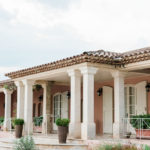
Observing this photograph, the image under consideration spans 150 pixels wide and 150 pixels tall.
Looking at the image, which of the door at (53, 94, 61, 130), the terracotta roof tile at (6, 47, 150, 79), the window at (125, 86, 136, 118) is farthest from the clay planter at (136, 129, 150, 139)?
the door at (53, 94, 61, 130)

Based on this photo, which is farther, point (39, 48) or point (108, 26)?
point (39, 48)

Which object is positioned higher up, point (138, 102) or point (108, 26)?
point (108, 26)

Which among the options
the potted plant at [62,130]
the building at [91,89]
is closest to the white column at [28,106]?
the building at [91,89]

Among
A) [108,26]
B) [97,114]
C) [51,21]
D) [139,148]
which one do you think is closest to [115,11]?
[108,26]

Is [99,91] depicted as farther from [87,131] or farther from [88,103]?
[87,131]

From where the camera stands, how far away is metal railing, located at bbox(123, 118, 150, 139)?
40.8ft

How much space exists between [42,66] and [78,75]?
204cm

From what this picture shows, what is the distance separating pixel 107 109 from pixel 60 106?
12.0ft

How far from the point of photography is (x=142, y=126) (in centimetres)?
1263

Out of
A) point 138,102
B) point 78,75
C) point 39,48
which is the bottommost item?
point 138,102

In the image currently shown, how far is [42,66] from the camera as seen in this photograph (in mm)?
14852

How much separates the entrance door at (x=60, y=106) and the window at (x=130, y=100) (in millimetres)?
4661

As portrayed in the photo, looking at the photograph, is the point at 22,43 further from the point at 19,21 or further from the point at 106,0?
the point at 106,0

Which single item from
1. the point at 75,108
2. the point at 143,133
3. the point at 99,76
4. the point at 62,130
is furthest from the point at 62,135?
the point at 99,76
